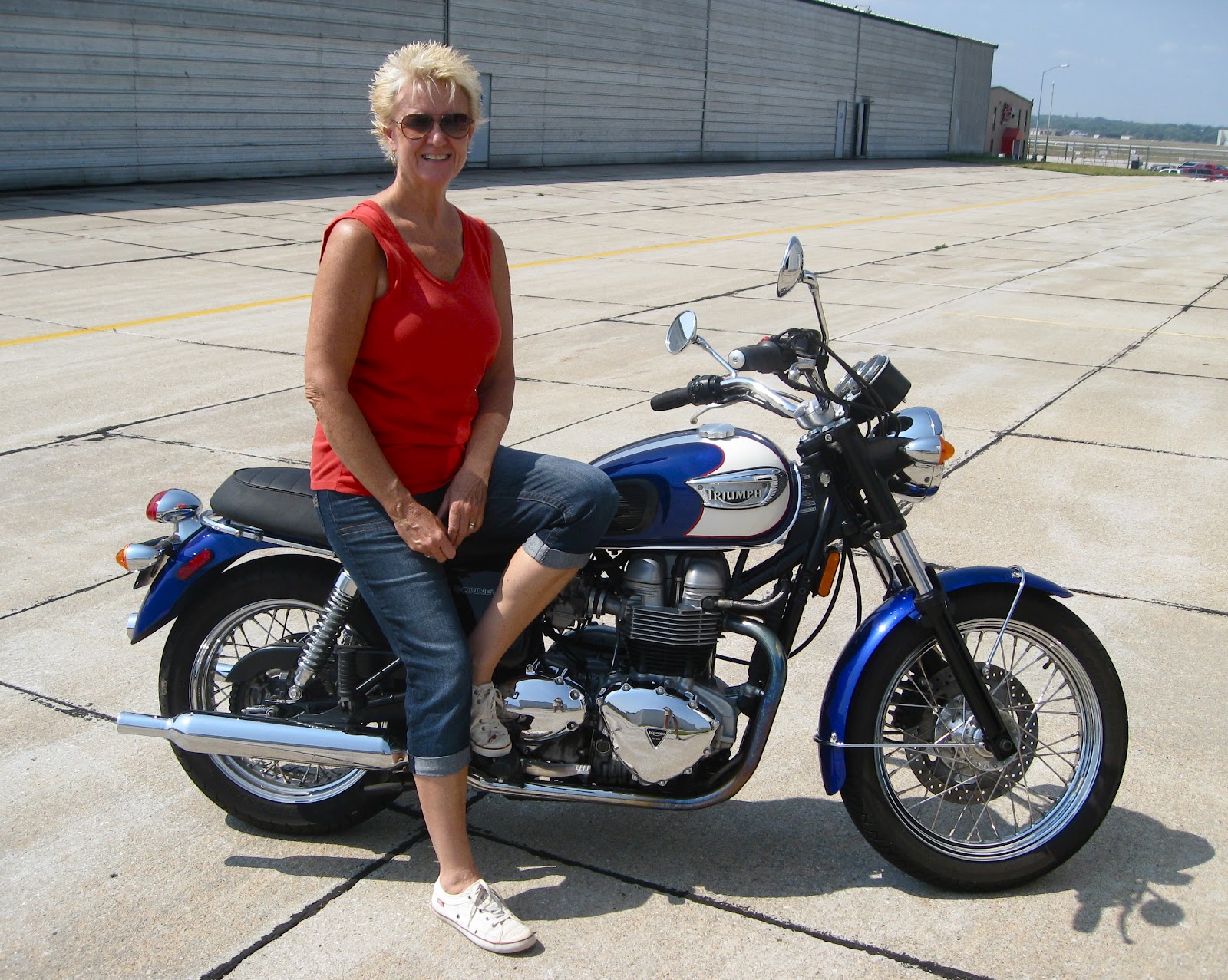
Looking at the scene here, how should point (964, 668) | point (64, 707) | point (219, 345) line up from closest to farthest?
1. point (964, 668)
2. point (64, 707)
3. point (219, 345)

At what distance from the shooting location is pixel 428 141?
281cm

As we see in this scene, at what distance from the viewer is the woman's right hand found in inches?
111

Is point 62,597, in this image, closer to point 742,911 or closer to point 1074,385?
point 742,911

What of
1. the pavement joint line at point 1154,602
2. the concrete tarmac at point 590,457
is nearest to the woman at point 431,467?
the concrete tarmac at point 590,457

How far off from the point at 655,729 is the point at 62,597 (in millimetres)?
2932

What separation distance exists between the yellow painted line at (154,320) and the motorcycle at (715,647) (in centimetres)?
709

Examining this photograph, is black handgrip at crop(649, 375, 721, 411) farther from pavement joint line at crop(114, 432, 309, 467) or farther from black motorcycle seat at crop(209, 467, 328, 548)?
pavement joint line at crop(114, 432, 309, 467)

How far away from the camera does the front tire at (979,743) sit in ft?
10.0

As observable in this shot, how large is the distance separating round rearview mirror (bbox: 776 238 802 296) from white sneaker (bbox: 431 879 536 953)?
5.05 ft

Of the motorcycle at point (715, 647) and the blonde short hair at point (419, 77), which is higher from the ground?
the blonde short hair at point (419, 77)

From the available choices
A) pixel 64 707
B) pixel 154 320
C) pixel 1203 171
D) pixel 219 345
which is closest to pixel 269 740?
pixel 64 707

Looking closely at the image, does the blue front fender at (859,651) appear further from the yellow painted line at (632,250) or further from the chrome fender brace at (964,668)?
the yellow painted line at (632,250)

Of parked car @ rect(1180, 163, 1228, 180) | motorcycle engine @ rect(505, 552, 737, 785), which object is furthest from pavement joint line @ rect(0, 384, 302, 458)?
parked car @ rect(1180, 163, 1228, 180)

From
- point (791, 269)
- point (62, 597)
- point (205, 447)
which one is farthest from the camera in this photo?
point (205, 447)
